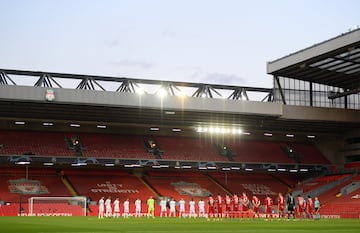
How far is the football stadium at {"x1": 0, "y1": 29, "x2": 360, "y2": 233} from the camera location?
50625 millimetres

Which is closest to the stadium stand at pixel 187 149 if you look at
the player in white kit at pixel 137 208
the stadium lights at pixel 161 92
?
the stadium lights at pixel 161 92

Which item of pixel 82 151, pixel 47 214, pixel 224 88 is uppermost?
pixel 224 88

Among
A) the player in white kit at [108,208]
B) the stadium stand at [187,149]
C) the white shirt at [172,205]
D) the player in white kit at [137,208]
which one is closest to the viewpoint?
the player in white kit at [108,208]

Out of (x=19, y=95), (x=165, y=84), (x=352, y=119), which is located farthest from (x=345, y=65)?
(x=19, y=95)

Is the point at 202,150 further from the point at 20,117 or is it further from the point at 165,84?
the point at 20,117

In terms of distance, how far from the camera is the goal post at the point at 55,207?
163ft

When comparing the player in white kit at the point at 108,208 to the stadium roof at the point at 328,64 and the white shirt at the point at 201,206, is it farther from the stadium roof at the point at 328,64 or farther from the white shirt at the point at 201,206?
the stadium roof at the point at 328,64

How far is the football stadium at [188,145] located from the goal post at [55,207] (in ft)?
0.27

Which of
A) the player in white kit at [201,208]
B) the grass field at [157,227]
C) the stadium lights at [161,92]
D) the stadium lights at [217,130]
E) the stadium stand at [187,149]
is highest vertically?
the stadium lights at [161,92]

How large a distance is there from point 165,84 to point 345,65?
51.2ft

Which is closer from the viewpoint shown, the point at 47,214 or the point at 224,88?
the point at 47,214

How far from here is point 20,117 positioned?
2283 inches

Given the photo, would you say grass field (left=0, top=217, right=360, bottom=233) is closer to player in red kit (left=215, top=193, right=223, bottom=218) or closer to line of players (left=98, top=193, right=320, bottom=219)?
player in red kit (left=215, top=193, right=223, bottom=218)

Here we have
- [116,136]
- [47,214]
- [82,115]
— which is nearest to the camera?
[47,214]
